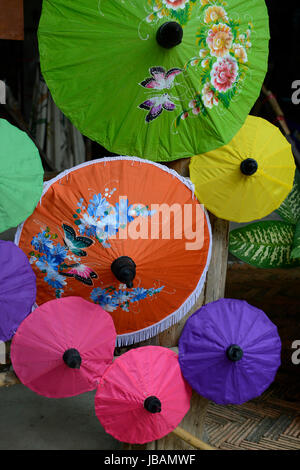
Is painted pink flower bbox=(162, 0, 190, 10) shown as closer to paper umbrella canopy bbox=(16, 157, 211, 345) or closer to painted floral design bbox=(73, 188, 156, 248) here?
paper umbrella canopy bbox=(16, 157, 211, 345)

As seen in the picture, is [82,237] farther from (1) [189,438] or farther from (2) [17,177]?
(1) [189,438]

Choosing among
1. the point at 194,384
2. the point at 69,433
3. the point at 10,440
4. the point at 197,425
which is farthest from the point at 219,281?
the point at 10,440

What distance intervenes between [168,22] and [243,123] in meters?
0.54

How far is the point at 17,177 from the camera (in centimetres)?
177

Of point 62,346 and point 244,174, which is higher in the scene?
point 244,174

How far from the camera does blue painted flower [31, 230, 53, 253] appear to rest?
1.89m

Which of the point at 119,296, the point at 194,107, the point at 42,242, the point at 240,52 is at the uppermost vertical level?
the point at 240,52

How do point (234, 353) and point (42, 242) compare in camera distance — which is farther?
point (234, 353)

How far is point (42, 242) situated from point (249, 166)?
90 cm

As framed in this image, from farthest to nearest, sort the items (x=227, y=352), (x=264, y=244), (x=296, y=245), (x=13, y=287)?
(x=264, y=244) → (x=296, y=245) → (x=227, y=352) → (x=13, y=287)

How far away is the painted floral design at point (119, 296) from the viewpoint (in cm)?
196
